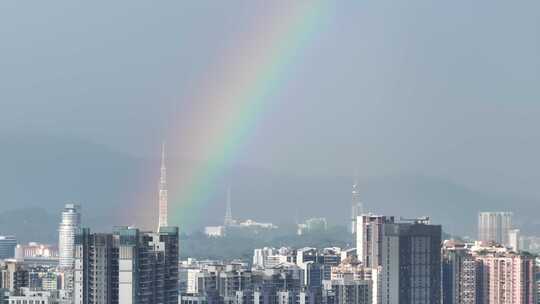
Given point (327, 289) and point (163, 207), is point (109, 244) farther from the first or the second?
point (163, 207)

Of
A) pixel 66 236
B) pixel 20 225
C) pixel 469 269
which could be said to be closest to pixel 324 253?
pixel 469 269

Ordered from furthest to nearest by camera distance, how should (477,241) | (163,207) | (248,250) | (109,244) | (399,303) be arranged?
(248,250), (163,207), (477,241), (399,303), (109,244)

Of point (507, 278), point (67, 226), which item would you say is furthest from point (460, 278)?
point (67, 226)

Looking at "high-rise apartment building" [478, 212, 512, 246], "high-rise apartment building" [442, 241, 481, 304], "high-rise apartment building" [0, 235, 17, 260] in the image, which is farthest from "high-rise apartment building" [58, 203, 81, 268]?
"high-rise apartment building" [442, 241, 481, 304]

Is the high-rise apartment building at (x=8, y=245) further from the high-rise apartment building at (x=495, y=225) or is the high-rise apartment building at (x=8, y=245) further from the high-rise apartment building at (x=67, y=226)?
the high-rise apartment building at (x=495, y=225)

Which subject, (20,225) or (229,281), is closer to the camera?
(229,281)

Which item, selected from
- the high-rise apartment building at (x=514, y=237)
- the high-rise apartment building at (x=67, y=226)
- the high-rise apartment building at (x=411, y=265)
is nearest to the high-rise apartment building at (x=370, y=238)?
the high-rise apartment building at (x=411, y=265)
